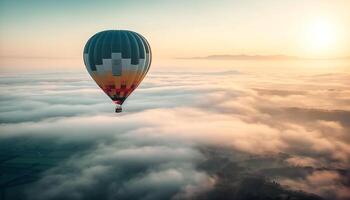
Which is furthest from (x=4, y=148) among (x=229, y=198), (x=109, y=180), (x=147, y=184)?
(x=229, y=198)

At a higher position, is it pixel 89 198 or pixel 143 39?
pixel 143 39

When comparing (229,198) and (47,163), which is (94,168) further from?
(229,198)

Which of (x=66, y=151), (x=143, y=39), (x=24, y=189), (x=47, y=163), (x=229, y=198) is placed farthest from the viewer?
(x=66, y=151)

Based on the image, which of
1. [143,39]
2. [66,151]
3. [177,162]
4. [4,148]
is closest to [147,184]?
[177,162]

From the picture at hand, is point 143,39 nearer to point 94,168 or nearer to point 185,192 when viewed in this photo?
point 185,192

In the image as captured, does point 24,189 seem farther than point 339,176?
No

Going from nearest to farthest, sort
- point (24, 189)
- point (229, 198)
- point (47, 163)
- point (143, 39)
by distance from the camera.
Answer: point (143, 39), point (24, 189), point (229, 198), point (47, 163)
